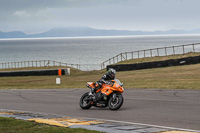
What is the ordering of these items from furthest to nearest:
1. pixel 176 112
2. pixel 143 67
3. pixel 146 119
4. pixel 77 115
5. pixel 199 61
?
pixel 143 67
pixel 199 61
pixel 77 115
pixel 176 112
pixel 146 119

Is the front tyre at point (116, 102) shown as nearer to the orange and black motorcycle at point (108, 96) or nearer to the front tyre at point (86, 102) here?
the orange and black motorcycle at point (108, 96)

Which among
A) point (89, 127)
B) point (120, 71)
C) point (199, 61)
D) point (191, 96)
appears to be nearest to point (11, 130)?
point (89, 127)

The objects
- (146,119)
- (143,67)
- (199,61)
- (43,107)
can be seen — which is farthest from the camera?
(143,67)

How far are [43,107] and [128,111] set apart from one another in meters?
4.02

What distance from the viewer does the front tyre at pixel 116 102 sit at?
11.8m

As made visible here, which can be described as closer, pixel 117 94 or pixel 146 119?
pixel 146 119

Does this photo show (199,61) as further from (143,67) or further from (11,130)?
(11,130)

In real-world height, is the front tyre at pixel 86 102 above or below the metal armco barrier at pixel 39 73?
below

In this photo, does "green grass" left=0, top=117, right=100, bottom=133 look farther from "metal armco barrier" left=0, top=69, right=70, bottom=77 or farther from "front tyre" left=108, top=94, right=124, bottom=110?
"metal armco barrier" left=0, top=69, right=70, bottom=77

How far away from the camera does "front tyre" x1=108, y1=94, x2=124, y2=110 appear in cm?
1176

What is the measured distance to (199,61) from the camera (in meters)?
32.9

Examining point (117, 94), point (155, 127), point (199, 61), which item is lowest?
point (155, 127)

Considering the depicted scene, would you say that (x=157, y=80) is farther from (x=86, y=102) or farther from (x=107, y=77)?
(x=107, y=77)

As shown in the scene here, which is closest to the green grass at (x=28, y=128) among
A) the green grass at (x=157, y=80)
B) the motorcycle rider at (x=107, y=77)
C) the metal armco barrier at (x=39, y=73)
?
the motorcycle rider at (x=107, y=77)
